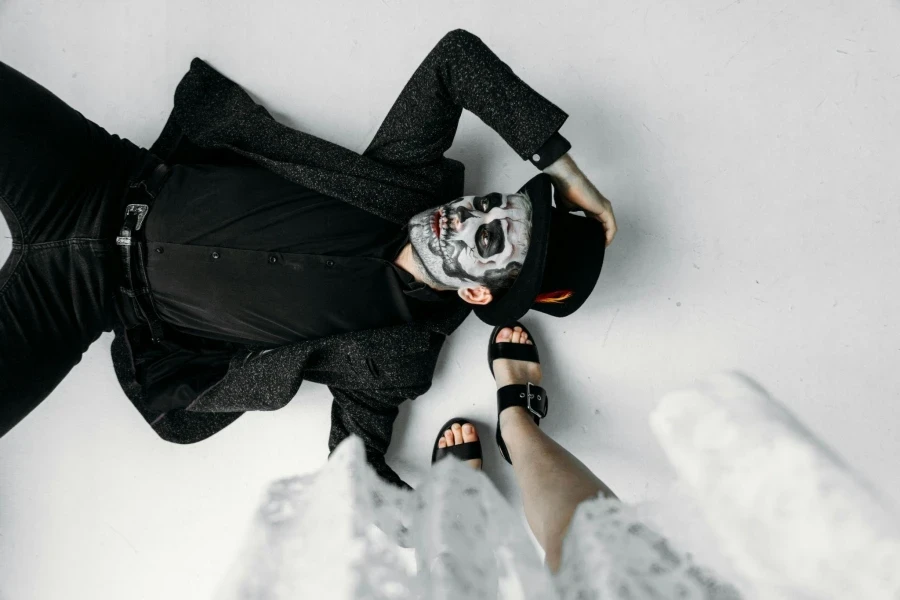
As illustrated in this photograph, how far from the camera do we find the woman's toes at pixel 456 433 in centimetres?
133

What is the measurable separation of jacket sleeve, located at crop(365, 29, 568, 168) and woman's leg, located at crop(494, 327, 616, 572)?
0.44m

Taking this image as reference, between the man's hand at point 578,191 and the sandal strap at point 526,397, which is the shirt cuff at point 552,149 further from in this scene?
the sandal strap at point 526,397

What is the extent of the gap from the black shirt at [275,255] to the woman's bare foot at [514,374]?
7.8 inches

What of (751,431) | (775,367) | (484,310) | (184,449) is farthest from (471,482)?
(184,449)

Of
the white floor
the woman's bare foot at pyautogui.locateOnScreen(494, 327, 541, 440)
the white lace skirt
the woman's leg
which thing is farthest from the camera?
the woman's bare foot at pyautogui.locateOnScreen(494, 327, 541, 440)

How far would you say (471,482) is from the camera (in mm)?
493

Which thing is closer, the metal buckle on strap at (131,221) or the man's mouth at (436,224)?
the man's mouth at (436,224)

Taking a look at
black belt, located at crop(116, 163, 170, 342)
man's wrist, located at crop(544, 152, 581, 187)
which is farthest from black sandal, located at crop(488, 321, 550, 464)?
black belt, located at crop(116, 163, 170, 342)

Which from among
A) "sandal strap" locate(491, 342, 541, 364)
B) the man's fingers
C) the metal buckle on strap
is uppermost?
the man's fingers

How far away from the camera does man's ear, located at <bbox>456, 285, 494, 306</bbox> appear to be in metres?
1.11

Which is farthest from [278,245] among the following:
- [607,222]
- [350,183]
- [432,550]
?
[432,550]

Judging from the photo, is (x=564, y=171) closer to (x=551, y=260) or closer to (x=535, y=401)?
(x=551, y=260)

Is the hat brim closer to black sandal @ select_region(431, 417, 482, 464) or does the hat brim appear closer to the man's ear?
the man's ear

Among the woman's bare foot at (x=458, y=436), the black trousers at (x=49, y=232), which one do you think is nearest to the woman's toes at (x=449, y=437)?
the woman's bare foot at (x=458, y=436)
